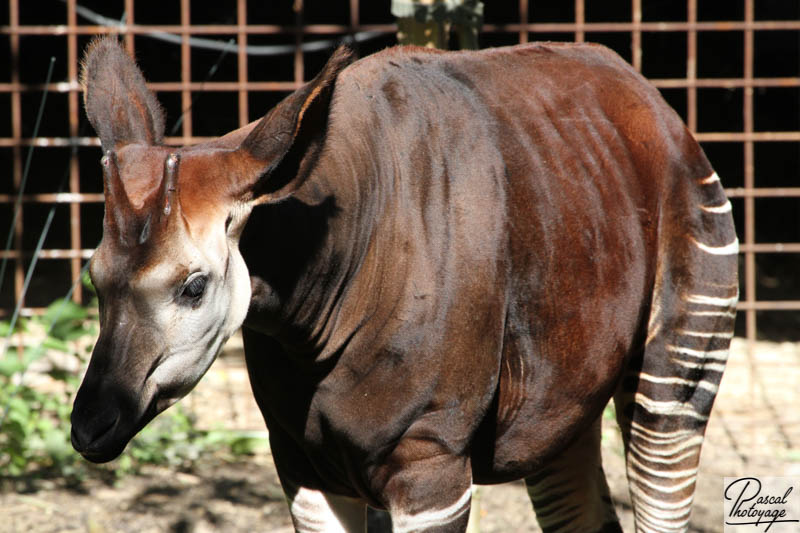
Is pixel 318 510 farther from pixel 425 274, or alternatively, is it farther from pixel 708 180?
pixel 708 180

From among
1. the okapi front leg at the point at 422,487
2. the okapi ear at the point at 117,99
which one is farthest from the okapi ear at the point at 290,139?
the okapi front leg at the point at 422,487

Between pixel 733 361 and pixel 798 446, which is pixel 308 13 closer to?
pixel 733 361

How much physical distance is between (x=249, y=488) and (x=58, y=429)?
0.85 metres

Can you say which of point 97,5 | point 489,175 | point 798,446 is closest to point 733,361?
point 798,446

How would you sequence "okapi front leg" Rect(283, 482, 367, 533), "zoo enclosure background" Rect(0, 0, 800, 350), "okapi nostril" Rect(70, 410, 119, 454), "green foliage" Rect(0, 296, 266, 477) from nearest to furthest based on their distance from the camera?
"okapi nostril" Rect(70, 410, 119, 454)
"okapi front leg" Rect(283, 482, 367, 533)
"green foliage" Rect(0, 296, 266, 477)
"zoo enclosure background" Rect(0, 0, 800, 350)

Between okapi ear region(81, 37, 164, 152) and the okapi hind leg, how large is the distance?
4.13 feet

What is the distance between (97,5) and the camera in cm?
873

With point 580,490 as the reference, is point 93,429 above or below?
above

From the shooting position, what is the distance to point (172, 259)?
5.54 feet

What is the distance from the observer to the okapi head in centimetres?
168

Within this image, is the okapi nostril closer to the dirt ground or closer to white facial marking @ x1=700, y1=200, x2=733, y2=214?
white facial marking @ x1=700, y1=200, x2=733, y2=214

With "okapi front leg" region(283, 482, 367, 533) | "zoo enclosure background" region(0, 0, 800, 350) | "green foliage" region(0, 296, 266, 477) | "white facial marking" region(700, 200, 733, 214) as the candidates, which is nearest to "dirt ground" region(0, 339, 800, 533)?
"green foliage" region(0, 296, 266, 477)

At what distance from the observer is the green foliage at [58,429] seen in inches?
161

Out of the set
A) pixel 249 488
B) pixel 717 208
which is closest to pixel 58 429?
pixel 249 488
